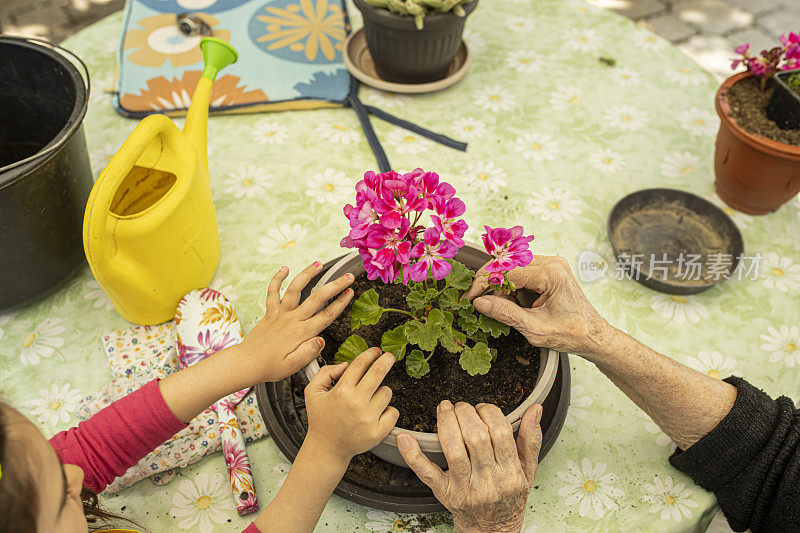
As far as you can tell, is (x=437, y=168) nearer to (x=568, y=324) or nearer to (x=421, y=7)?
(x=421, y=7)

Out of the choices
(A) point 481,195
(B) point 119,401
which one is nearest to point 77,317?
(B) point 119,401

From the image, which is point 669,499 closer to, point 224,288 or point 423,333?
point 423,333

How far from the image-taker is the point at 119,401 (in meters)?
0.97

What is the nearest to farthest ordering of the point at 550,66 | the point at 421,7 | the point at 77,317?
1. the point at 77,317
2. the point at 421,7
3. the point at 550,66

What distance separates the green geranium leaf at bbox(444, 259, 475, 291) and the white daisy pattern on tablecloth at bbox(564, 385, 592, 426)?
0.36 metres

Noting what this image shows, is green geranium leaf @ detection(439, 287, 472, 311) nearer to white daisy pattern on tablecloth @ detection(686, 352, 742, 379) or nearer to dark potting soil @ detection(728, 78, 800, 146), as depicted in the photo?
white daisy pattern on tablecloth @ detection(686, 352, 742, 379)

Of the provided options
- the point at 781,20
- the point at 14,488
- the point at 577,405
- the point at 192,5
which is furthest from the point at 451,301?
the point at 781,20

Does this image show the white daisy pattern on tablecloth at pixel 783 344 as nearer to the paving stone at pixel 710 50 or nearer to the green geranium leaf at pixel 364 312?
the green geranium leaf at pixel 364 312

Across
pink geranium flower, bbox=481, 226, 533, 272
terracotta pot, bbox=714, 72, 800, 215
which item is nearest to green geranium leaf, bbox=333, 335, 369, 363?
pink geranium flower, bbox=481, 226, 533, 272

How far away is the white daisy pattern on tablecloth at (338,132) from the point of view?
5.18 ft

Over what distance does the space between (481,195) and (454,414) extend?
74 centimetres

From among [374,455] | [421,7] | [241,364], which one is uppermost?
[421,7]

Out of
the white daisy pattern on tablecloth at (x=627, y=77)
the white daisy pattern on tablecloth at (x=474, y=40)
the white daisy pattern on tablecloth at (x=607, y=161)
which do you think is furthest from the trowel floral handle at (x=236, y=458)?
the white daisy pattern on tablecloth at (x=627, y=77)

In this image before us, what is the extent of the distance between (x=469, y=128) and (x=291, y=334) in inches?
36.7
